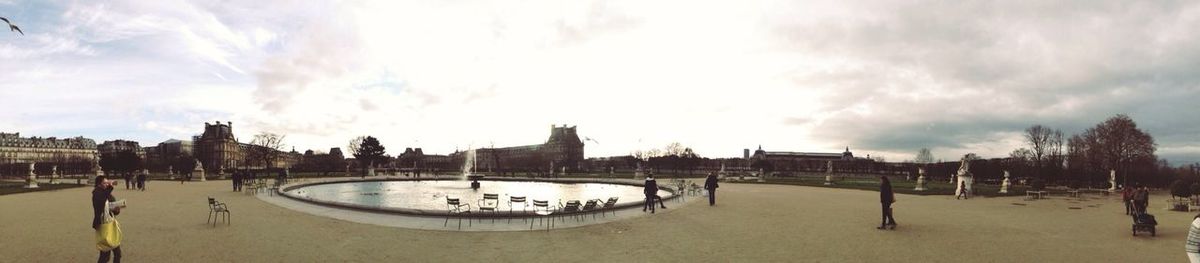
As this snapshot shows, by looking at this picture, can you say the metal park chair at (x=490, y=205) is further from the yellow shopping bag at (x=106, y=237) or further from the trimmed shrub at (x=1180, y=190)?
the trimmed shrub at (x=1180, y=190)

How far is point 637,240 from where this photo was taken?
42.8 feet

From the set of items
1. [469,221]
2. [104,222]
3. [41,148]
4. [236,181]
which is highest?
[41,148]

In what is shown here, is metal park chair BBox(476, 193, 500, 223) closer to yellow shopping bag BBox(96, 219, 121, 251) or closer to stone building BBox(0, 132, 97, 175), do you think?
yellow shopping bag BBox(96, 219, 121, 251)

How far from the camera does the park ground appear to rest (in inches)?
427

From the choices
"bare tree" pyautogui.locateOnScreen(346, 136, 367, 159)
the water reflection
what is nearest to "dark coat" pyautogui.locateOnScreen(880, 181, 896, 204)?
the water reflection

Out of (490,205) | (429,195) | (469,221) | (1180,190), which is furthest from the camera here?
(429,195)

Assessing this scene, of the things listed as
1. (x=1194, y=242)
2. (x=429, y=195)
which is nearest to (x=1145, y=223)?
(x=1194, y=242)

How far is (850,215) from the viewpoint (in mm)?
18562

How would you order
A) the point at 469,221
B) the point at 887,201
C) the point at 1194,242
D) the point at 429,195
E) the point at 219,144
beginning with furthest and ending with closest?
the point at 219,144 < the point at 429,195 < the point at 469,221 < the point at 887,201 < the point at 1194,242

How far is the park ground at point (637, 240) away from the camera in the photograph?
35.6 ft

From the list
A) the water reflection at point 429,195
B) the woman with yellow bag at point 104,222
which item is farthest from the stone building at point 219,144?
the woman with yellow bag at point 104,222

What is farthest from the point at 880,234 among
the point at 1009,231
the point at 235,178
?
the point at 235,178

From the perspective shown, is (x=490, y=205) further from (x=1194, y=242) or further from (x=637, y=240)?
(x=1194, y=242)

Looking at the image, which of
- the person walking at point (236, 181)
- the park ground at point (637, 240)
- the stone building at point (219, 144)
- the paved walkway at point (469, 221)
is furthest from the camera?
the stone building at point (219, 144)
